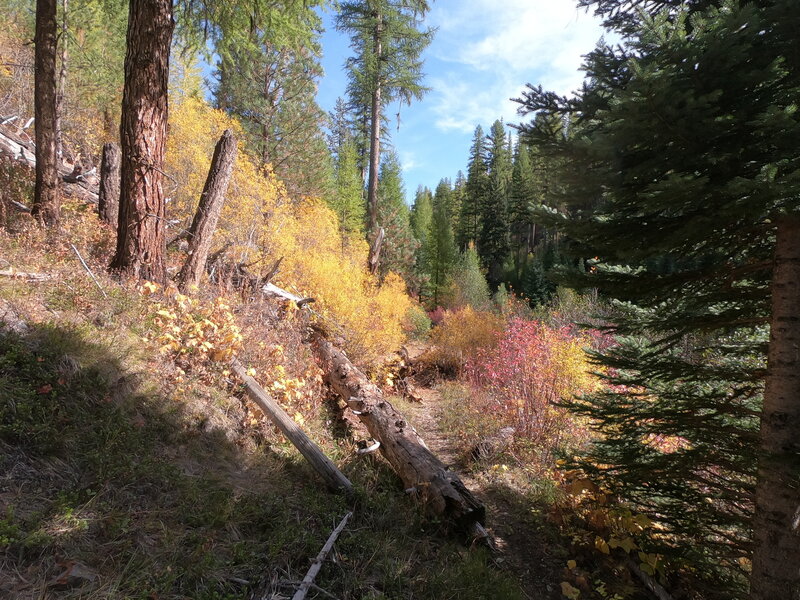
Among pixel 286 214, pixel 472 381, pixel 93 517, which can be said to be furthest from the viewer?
pixel 286 214

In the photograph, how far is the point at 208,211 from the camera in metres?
5.83

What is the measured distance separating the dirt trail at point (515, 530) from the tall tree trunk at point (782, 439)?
5.80ft

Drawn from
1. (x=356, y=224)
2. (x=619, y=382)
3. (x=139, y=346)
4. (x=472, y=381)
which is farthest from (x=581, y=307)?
(x=356, y=224)

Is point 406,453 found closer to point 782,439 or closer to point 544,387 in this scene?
point 544,387

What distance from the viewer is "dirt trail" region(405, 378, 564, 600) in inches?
145

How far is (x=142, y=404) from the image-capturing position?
11.7ft

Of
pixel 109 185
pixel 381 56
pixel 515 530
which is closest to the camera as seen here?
pixel 515 530

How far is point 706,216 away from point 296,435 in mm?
3964

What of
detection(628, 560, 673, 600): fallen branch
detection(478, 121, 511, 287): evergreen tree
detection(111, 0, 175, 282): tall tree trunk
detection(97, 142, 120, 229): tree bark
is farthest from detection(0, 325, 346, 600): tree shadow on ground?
detection(478, 121, 511, 287): evergreen tree

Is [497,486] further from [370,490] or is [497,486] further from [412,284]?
[412,284]

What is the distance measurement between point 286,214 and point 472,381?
275 inches

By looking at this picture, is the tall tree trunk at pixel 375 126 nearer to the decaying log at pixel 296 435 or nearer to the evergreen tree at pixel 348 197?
the evergreen tree at pixel 348 197

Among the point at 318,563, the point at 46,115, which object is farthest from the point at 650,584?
the point at 46,115

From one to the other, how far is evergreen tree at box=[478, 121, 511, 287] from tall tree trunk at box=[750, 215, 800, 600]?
35839 millimetres
